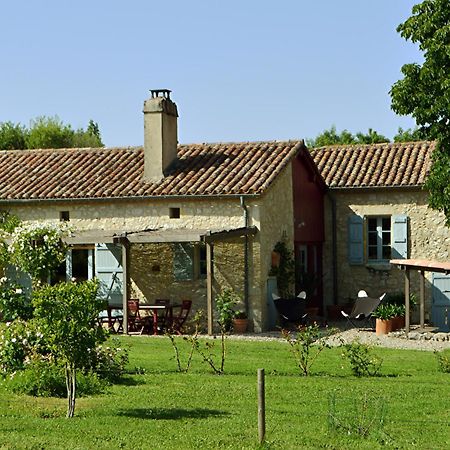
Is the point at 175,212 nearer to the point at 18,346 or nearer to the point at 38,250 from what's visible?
the point at 38,250

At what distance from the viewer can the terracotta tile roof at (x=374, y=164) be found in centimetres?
2694

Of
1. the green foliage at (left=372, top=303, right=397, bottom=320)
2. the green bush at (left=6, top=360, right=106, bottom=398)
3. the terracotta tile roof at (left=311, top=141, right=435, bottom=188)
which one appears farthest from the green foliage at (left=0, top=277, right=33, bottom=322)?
the terracotta tile roof at (left=311, top=141, right=435, bottom=188)

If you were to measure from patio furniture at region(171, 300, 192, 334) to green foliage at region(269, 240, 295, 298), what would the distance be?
2142 millimetres

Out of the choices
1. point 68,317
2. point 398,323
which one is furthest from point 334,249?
point 68,317

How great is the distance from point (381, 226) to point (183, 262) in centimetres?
604

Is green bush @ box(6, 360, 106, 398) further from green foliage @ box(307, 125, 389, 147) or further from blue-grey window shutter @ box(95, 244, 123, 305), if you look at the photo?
green foliage @ box(307, 125, 389, 147)

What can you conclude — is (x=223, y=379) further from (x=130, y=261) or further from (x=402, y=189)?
(x=402, y=189)

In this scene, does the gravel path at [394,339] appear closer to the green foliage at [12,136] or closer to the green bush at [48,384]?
the green bush at [48,384]

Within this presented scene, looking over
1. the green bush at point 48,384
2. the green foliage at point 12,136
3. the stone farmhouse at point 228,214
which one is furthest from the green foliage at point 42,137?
the green bush at point 48,384

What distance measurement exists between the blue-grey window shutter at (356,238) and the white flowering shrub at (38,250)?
11722 mm

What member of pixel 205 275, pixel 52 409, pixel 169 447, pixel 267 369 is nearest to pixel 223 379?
pixel 267 369

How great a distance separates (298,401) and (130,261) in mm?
11999

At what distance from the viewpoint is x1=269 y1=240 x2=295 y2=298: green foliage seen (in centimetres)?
2458

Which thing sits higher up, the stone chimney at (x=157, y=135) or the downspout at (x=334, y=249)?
the stone chimney at (x=157, y=135)
